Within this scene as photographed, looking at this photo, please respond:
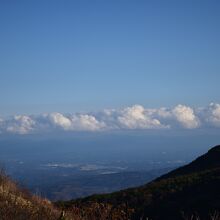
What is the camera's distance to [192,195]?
31.3 m

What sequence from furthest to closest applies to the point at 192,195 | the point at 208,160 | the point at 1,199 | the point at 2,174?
the point at 208,160
the point at 192,195
the point at 2,174
the point at 1,199

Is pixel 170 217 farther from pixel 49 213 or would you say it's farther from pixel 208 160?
pixel 208 160

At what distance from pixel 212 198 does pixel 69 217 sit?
17379mm

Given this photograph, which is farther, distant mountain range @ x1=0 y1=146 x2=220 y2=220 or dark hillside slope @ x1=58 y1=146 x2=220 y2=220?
dark hillside slope @ x1=58 y1=146 x2=220 y2=220

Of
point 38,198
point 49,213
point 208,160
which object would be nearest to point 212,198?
point 38,198

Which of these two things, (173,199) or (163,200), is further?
(173,199)

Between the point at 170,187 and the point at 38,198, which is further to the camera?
the point at 170,187

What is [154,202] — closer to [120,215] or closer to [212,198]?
[212,198]

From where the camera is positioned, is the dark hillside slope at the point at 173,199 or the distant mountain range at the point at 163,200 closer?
the distant mountain range at the point at 163,200

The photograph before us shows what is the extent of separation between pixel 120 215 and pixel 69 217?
60.5 inches

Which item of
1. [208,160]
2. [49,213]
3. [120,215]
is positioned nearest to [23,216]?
[49,213]

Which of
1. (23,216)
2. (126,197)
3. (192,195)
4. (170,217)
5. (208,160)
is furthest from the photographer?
(208,160)

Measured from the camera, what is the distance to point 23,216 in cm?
1078

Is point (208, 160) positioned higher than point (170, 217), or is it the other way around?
point (208, 160)
